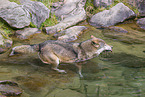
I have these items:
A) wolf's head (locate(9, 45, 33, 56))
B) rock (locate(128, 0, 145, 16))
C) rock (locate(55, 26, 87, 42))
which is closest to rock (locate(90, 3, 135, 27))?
rock (locate(128, 0, 145, 16))

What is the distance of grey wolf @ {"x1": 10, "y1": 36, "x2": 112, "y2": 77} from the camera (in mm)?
5922

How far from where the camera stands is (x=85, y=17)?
11641mm

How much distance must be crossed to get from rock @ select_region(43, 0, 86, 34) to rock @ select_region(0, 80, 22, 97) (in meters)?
5.87

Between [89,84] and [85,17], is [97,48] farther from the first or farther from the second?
[85,17]

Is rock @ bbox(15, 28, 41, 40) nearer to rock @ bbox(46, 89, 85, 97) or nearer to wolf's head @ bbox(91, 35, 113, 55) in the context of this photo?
wolf's head @ bbox(91, 35, 113, 55)

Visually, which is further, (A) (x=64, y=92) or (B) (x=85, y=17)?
(B) (x=85, y=17)

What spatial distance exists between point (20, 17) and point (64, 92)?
6.82m

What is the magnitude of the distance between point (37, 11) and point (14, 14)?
1.56 meters

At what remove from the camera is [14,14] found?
9.74m

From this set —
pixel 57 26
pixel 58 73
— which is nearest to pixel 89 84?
pixel 58 73

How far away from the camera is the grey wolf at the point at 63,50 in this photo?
5922mm

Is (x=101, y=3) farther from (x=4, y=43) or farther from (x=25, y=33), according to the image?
(x=4, y=43)

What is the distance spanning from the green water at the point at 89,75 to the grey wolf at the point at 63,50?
228 millimetres

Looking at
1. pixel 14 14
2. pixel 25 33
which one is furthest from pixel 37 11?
pixel 25 33
